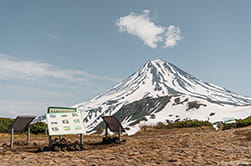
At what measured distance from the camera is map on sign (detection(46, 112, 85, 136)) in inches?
491

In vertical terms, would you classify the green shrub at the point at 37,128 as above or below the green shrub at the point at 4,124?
below

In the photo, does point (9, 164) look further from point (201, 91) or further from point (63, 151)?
point (201, 91)

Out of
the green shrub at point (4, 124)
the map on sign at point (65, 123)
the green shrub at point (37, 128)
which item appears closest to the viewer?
the map on sign at point (65, 123)

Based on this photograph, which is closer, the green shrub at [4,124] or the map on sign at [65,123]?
the map on sign at [65,123]

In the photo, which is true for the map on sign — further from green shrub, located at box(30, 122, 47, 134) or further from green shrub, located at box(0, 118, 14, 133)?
green shrub, located at box(0, 118, 14, 133)

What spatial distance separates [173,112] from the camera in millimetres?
74500

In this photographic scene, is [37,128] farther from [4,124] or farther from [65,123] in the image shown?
[65,123]

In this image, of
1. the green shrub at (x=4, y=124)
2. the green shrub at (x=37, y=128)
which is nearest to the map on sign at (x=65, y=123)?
the green shrub at (x=37, y=128)

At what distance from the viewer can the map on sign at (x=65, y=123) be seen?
491 inches

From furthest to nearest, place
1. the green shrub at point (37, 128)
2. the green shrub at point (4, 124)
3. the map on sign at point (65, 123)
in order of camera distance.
Result: the green shrub at point (4, 124)
the green shrub at point (37, 128)
the map on sign at point (65, 123)

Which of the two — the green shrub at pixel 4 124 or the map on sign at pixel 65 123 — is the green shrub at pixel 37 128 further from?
the map on sign at pixel 65 123

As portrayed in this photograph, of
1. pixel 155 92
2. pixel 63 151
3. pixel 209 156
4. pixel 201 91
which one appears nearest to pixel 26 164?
pixel 63 151

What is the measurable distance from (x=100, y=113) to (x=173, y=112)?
4102 inches

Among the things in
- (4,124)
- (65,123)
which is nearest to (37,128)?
(4,124)
